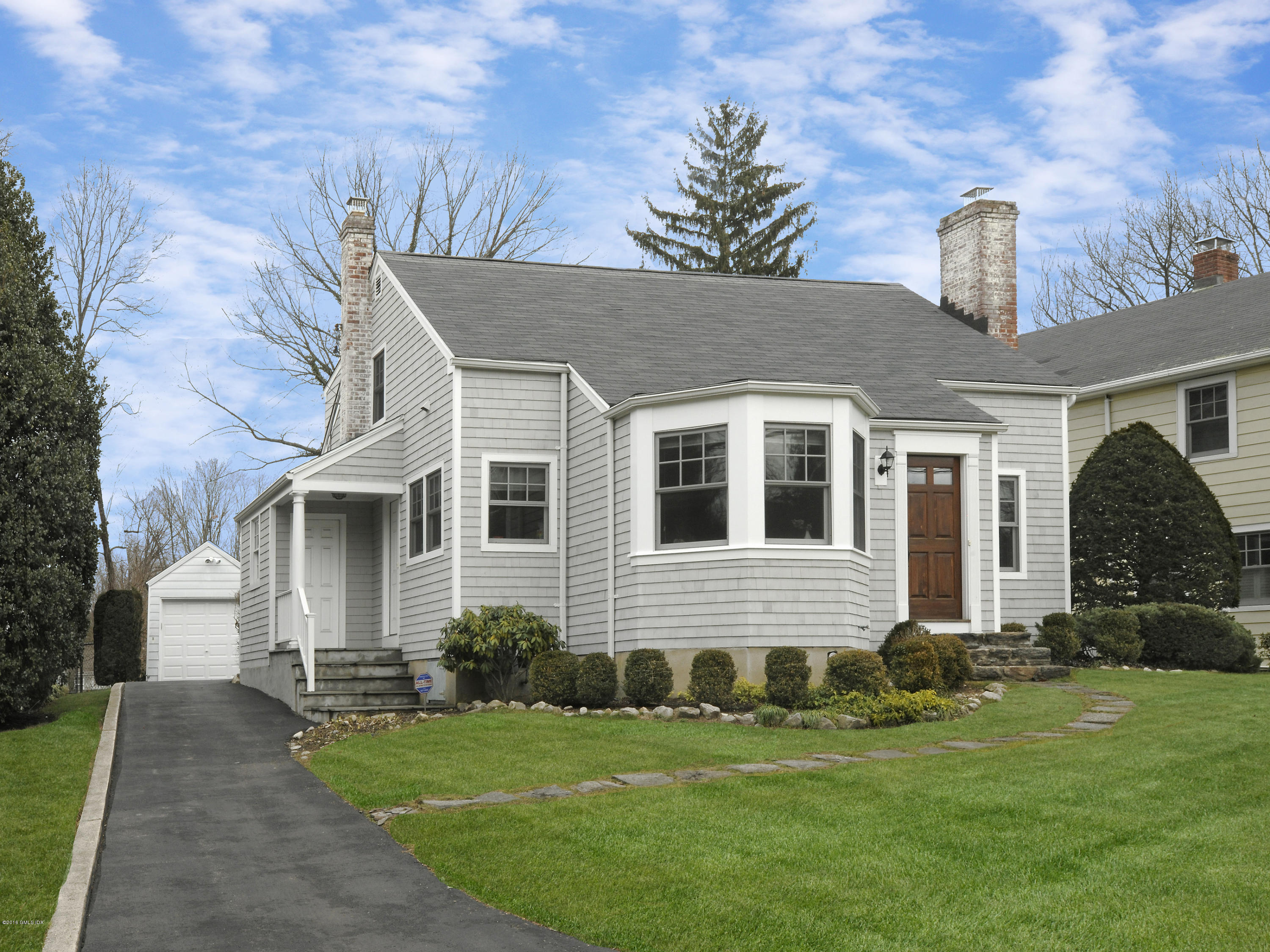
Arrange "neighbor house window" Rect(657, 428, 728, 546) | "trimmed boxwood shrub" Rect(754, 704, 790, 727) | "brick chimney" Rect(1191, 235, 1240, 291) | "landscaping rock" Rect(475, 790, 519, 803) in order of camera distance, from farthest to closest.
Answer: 1. "brick chimney" Rect(1191, 235, 1240, 291)
2. "neighbor house window" Rect(657, 428, 728, 546)
3. "trimmed boxwood shrub" Rect(754, 704, 790, 727)
4. "landscaping rock" Rect(475, 790, 519, 803)

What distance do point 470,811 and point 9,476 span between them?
705 cm

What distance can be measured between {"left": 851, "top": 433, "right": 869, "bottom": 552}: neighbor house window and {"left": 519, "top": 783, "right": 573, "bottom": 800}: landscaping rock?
5.79m

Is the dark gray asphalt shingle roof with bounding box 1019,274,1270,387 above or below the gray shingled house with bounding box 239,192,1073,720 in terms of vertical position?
above

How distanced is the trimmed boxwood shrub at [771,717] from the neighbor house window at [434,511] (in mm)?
5527

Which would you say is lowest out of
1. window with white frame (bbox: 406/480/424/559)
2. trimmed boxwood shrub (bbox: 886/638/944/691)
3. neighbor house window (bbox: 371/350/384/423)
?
trimmed boxwood shrub (bbox: 886/638/944/691)

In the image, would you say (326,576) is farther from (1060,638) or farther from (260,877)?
(260,877)

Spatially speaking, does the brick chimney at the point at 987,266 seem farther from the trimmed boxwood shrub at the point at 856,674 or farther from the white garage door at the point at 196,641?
the white garage door at the point at 196,641

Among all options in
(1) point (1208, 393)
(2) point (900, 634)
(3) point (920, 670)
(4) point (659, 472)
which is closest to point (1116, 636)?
(2) point (900, 634)

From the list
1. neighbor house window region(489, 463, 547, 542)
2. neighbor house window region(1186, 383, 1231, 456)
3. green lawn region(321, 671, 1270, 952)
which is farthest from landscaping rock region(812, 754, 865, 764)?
neighbor house window region(1186, 383, 1231, 456)

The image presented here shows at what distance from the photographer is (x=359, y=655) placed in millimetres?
17000

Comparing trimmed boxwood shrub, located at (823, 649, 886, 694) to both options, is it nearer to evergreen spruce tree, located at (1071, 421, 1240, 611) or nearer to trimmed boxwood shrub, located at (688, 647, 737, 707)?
trimmed boxwood shrub, located at (688, 647, 737, 707)

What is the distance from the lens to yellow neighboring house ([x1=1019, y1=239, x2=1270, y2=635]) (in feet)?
61.8

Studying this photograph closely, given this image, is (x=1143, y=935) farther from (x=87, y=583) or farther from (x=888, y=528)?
(x=87, y=583)

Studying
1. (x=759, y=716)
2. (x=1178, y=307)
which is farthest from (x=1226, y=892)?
(x=1178, y=307)
